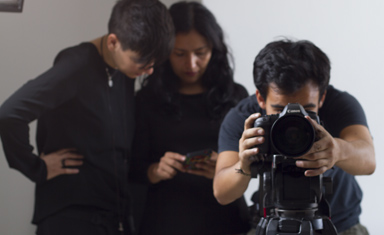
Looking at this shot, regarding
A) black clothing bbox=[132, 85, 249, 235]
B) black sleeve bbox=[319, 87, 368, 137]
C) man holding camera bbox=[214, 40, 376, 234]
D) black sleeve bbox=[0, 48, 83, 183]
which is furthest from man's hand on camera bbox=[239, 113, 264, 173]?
black sleeve bbox=[0, 48, 83, 183]

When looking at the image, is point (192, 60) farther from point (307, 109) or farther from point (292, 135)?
point (292, 135)

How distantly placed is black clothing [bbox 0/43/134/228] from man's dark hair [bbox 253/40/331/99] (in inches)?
18.4

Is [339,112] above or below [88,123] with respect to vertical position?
above

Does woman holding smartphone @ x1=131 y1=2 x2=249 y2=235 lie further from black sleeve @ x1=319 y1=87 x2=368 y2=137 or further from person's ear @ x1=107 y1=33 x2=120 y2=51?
black sleeve @ x1=319 y1=87 x2=368 y2=137

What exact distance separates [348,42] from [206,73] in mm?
442

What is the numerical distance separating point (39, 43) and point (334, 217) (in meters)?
1.00

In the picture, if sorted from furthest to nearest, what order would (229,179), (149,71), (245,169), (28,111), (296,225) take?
(149,71) → (28,111) → (229,179) → (245,169) → (296,225)

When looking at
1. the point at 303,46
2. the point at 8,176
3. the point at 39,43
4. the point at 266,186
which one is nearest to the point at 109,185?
the point at 8,176

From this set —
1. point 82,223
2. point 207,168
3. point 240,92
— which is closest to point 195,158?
point 207,168

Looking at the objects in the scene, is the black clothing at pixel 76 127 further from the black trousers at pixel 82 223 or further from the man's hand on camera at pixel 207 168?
the man's hand on camera at pixel 207 168

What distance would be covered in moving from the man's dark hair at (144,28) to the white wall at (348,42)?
0.74 ft

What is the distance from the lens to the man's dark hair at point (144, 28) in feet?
4.94

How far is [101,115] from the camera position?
1553 millimetres

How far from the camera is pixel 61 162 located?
4.91ft
